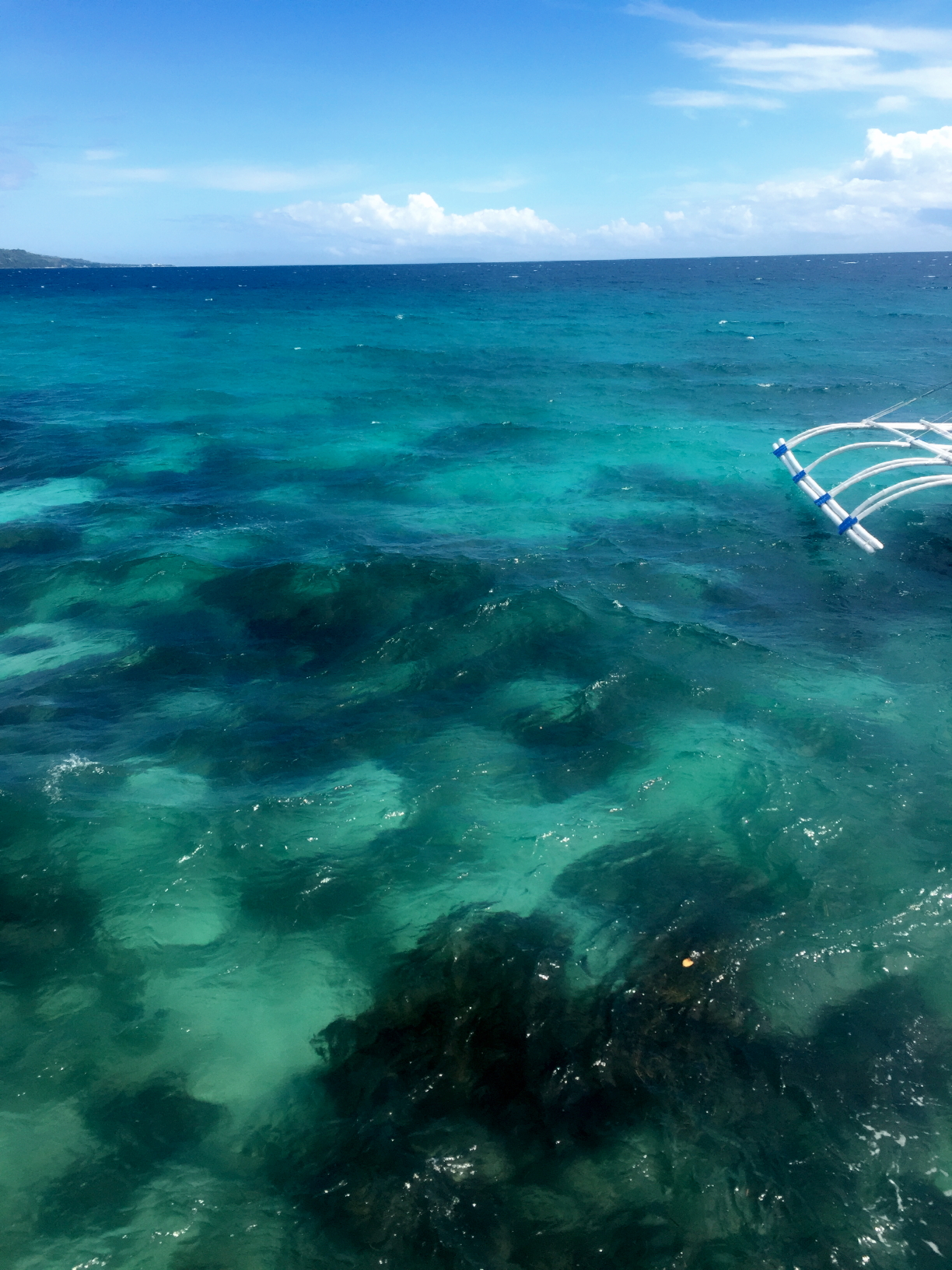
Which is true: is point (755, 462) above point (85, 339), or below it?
below

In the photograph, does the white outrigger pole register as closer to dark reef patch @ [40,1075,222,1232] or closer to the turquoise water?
the turquoise water

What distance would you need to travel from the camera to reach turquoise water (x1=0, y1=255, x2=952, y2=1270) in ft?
29.1

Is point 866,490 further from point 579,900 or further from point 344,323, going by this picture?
point 344,323

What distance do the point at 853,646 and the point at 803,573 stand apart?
4.86 meters

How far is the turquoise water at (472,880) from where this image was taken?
8867mm

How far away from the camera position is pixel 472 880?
43.0 ft

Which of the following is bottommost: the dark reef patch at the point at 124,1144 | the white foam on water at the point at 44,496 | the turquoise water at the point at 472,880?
the dark reef patch at the point at 124,1144

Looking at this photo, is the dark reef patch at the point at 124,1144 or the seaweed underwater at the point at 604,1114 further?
the dark reef patch at the point at 124,1144

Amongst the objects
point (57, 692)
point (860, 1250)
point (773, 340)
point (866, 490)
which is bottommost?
point (860, 1250)

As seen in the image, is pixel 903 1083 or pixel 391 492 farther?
pixel 391 492

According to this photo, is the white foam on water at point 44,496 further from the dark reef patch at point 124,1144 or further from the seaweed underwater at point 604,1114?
the seaweed underwater at point 604,1114

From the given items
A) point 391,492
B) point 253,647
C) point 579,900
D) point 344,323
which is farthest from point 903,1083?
point 344,323

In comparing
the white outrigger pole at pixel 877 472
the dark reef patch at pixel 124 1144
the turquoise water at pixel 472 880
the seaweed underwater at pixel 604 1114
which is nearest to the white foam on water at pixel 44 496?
the turquoise water at pixel 472 880

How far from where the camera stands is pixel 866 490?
3256 centimetres
